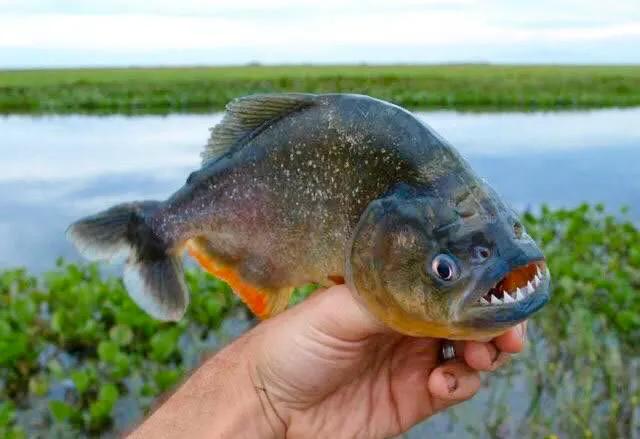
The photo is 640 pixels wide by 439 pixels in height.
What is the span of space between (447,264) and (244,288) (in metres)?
0.79

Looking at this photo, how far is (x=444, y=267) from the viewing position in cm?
175

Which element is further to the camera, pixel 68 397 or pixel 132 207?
pixel 68 397

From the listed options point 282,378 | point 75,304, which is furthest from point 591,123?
point 282,378

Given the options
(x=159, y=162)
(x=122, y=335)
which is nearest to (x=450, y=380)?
(x=122, y=335)

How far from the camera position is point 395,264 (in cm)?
185

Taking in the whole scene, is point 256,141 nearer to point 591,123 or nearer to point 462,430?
point 462,430

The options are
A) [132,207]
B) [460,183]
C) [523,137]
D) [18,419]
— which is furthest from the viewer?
[523,137]

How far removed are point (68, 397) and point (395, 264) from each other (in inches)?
195

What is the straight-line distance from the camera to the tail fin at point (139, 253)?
2.37 m

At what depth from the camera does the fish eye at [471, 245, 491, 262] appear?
66.9 inches

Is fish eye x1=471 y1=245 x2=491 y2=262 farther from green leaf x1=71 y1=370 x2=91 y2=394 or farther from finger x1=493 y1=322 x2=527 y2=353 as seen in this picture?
green leaf x1=71 y1=370 x2=91 y2=394

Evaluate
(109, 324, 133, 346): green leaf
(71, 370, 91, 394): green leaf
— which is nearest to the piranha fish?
(71, 370, 91, 394): green leaf

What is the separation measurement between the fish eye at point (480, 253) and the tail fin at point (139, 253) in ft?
3.20

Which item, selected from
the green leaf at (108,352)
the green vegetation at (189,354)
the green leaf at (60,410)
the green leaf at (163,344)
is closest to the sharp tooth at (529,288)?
the green vegetation at (189,354)
